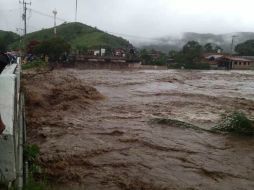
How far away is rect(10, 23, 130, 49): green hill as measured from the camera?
101 m

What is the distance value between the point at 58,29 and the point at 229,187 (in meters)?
117

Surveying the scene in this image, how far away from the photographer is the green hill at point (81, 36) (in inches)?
3976

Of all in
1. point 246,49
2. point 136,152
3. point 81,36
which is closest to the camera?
point 136,152

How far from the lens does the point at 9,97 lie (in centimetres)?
450

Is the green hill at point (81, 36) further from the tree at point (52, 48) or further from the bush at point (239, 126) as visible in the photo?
the bush at point (239, 126)

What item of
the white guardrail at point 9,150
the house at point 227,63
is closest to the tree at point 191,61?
the house at point 227,63

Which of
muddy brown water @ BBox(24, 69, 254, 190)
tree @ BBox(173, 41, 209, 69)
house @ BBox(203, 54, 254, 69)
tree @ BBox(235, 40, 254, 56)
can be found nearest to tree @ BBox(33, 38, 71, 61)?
tree @ BBox(173, 41, 209, 69)

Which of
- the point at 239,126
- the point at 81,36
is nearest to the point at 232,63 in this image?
the point at 81,36

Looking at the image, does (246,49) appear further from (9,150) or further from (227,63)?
(9,150)

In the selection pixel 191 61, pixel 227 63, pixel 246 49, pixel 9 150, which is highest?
pixel 246 49

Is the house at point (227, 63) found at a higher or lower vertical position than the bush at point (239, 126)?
higher

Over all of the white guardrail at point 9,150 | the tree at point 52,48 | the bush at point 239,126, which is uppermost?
the tree at point 52,48

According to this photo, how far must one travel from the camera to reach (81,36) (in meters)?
110

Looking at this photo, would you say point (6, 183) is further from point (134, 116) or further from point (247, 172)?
point (134, 116)
